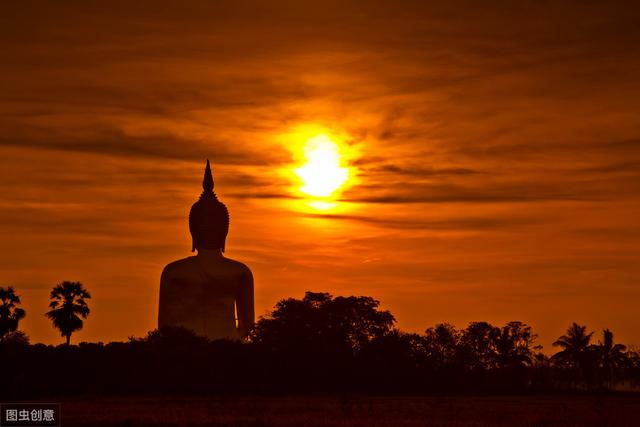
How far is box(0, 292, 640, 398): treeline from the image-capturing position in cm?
6366

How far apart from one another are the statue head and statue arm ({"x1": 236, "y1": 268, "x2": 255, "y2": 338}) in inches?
125

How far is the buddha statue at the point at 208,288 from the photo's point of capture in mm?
86875

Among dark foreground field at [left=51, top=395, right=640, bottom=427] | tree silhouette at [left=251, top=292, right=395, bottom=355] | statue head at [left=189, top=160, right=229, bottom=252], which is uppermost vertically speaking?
statue head at [left=189, top=160, right=229, bottom=252]

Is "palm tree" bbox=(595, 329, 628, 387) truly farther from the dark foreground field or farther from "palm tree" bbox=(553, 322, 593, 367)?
the dark foreground field

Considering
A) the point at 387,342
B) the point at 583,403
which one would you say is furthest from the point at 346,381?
the point at 583,403

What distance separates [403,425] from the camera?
39719 millimetres

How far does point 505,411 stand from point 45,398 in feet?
76.1

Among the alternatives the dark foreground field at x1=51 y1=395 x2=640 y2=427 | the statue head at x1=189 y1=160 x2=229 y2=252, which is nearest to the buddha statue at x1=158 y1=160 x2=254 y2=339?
the statue head at x1=189 y1=160 x2=229 y2=252

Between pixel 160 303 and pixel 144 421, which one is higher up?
pixel 160 303

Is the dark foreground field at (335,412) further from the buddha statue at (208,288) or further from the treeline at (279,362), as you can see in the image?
the buddha statue at (208,288)

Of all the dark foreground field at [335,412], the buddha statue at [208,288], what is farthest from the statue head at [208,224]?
the dark foreground field at [335,412]

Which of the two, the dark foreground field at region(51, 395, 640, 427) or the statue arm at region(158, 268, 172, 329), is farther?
the statue arm at region(158, 268, 172, 329)

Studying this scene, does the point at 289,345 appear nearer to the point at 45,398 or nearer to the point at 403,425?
the point at 45,398

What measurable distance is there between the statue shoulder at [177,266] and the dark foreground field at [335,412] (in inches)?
1177
